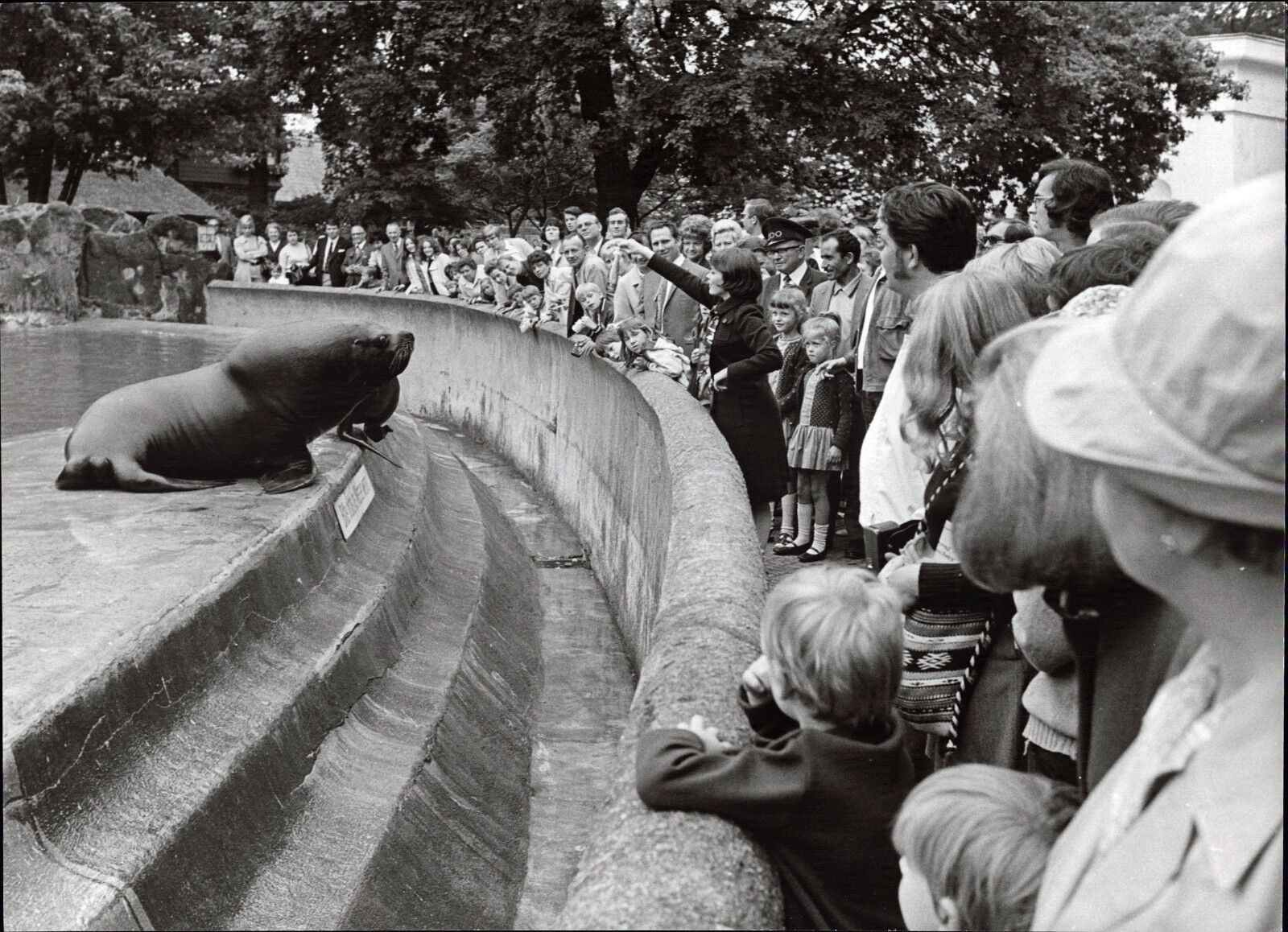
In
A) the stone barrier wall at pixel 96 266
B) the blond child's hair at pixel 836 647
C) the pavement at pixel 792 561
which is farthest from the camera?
the stone barrier wall at pixel 96 266

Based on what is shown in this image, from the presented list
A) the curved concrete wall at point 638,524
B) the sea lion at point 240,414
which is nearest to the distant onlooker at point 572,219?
the curved concrete wall at point 638,524

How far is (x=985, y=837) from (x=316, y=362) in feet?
18.4

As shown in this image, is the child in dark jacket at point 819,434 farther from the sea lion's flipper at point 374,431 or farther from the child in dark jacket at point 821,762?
the child in dark jacket at point 821,762

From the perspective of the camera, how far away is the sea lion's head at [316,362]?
6840mm

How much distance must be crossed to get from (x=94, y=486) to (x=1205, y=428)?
5789 millimetres

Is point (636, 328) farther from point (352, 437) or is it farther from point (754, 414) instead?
point (352, 437)

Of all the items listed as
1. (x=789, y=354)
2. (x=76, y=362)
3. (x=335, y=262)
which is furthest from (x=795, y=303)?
(x=335, y=262)

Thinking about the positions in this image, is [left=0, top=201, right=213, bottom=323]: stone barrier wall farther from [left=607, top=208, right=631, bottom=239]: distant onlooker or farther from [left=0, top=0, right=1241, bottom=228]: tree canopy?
[left=607, top=208, right=631, bottom=239]: distant onlooker

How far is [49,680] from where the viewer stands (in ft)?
13.4

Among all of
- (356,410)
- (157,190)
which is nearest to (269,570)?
(356,410)

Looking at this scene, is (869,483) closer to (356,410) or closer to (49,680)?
(49,680)

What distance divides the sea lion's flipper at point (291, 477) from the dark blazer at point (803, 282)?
378cm

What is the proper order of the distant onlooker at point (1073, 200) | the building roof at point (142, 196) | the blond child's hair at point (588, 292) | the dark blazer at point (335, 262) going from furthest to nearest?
1. the dark blazer at point (335, 262)
2. the building roof at point (142, 196)
3. the blond child's hair at point (588, 292)
4. the distant onlooker at point (1073, 200)

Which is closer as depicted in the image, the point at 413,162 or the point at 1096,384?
the point at 1096,384
